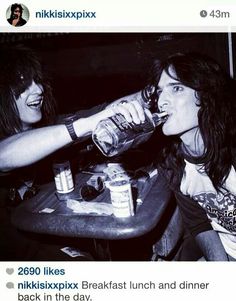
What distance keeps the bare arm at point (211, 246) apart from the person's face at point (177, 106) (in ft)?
1.17

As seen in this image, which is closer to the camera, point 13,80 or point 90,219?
point 90,219

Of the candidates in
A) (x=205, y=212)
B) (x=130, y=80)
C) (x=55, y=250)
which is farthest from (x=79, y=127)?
(x=130, y=80)

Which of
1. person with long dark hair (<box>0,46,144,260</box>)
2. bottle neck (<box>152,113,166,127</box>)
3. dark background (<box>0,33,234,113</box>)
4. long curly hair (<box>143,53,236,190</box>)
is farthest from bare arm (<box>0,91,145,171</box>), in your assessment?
dark background (<box>0,33,234,113</box>)

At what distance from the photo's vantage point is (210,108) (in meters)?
0.89

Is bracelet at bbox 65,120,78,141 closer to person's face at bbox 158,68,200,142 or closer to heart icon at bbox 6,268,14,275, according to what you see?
person's face at bbox 158,68,200,142

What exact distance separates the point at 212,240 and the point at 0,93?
91cm

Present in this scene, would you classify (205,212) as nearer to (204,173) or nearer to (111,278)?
(204,173)

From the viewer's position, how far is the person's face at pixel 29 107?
1099 mm

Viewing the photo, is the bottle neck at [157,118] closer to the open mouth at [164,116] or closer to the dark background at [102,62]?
the open mouth at [164,116]

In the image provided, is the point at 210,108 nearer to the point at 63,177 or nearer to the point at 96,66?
the point at 63,177

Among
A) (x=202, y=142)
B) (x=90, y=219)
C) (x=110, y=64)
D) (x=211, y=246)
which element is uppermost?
(x=110, y=64)
